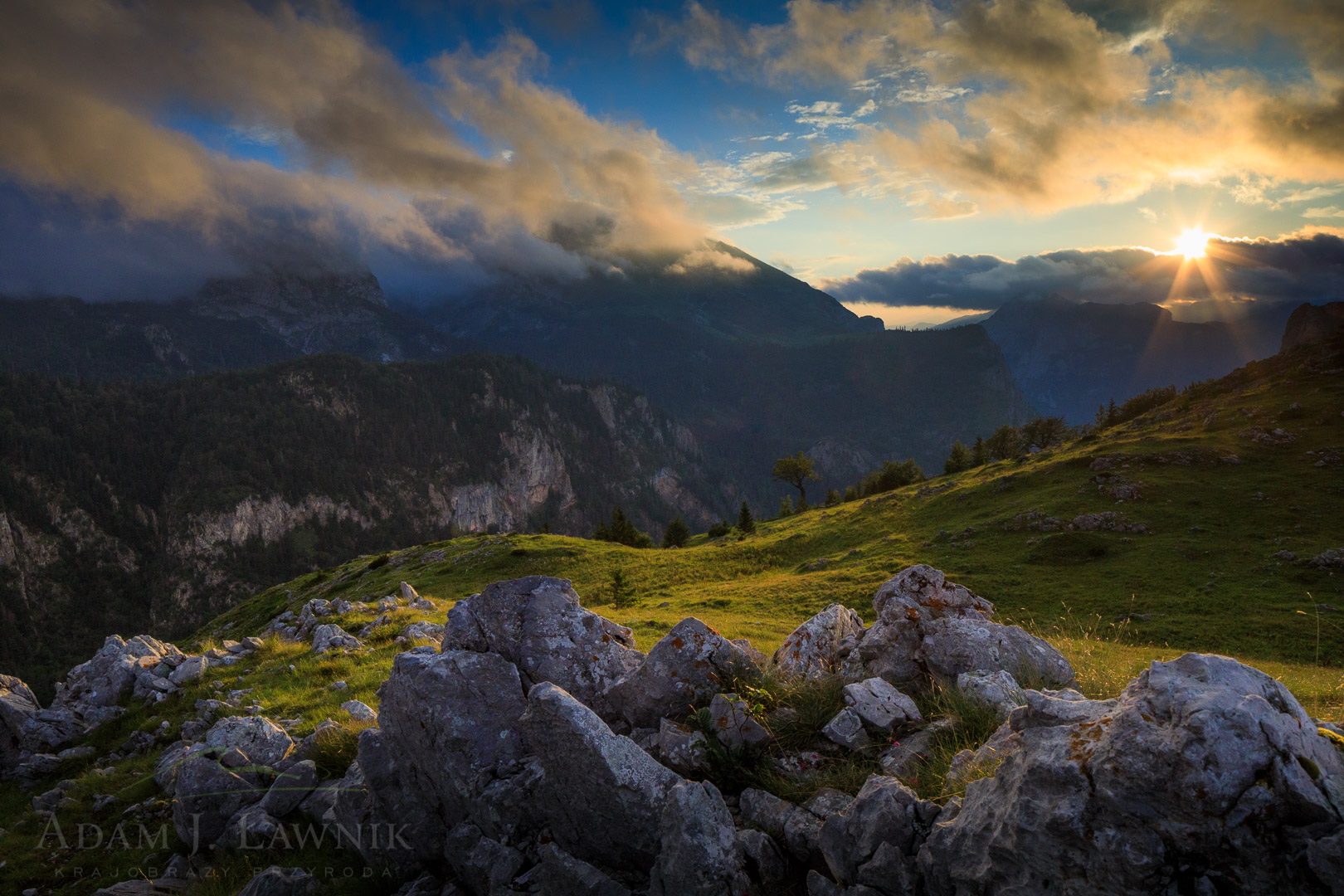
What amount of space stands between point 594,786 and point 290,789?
6.20 m

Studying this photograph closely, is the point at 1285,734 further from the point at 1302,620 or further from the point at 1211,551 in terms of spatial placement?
the point at 1211,551

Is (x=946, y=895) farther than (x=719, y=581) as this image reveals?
No

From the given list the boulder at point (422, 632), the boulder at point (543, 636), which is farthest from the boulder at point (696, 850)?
the boulder at point (422, 632)

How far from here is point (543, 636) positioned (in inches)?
406

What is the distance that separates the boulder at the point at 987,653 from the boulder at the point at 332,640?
18.2 meters

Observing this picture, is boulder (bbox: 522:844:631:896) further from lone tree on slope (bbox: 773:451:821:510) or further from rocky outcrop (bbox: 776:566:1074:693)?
lone tree on slope (bbox: 773:451:821:510)

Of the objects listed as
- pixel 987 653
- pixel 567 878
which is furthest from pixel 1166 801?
pixel 567 878

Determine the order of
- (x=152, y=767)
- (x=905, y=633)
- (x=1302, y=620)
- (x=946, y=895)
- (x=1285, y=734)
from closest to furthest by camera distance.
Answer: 1. (x=1285, y=734)
2. (x=946, y=895)
3. (x=905, y=633)
4. (x=152, y=767)
5. (x=1302, y=620)

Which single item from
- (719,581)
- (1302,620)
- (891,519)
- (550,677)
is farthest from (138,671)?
(891,519)

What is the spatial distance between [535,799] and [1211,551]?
144 feet

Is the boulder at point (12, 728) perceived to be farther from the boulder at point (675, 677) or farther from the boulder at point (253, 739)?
the boulder at point (675, 677)

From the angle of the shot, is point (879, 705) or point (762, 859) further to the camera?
point (879, 705)

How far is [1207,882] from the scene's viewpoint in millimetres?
4250

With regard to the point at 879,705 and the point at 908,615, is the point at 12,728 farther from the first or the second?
the point at 908,615
